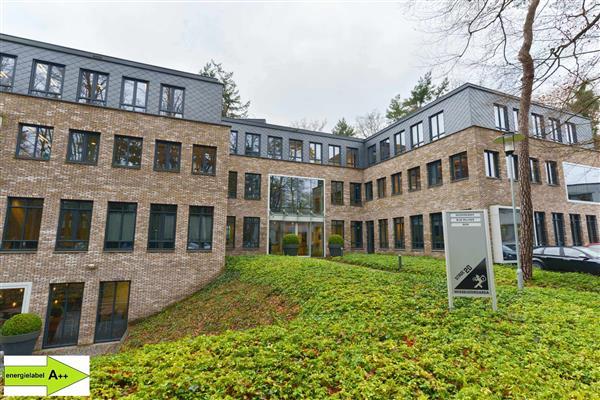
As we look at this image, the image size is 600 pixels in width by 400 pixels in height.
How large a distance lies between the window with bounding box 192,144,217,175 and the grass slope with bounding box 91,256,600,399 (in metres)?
10.5

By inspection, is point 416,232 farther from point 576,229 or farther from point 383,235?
point 576,229

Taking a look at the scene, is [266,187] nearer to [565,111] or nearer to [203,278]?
[203,278]

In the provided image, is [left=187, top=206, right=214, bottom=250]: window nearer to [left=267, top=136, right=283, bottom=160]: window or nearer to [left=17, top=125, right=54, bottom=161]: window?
[left=17, top=125, right=54, bottom=161]: window

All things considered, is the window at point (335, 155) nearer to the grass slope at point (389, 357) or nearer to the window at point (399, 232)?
the window at point (399, 232)

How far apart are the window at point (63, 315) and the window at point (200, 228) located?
4912 mm

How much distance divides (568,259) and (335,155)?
16832 millimetres

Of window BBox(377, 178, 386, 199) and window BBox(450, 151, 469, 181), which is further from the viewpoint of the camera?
window BBox(377, 178, 386, 199)

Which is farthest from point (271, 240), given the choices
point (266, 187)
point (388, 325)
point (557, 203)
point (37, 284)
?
point (557, 203)

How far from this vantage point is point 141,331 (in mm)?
11320

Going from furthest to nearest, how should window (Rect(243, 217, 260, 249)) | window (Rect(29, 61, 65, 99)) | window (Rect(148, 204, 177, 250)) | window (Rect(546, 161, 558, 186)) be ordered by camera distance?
window (Rect(243, 217, 260, 249)) → window (Rect(546, 161, 558, 186)) → window (Rect(148, 204, 177, 250)) → window (Rect(29, 61, 65, 99))

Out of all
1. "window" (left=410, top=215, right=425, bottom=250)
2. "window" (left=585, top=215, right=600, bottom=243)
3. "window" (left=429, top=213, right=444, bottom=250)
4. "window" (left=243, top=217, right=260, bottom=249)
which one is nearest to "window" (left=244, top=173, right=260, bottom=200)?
"window" (left=243, top=217, right=260, bottom=249)

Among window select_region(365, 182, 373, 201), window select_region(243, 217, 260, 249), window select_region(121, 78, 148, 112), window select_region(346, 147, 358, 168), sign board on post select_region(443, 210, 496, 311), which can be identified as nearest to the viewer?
sign board on post select_region(443, 210, 496, 311)

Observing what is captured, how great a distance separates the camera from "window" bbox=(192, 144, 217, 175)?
1486 centimetres

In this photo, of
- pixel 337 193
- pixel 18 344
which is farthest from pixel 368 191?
pixel 18 344
